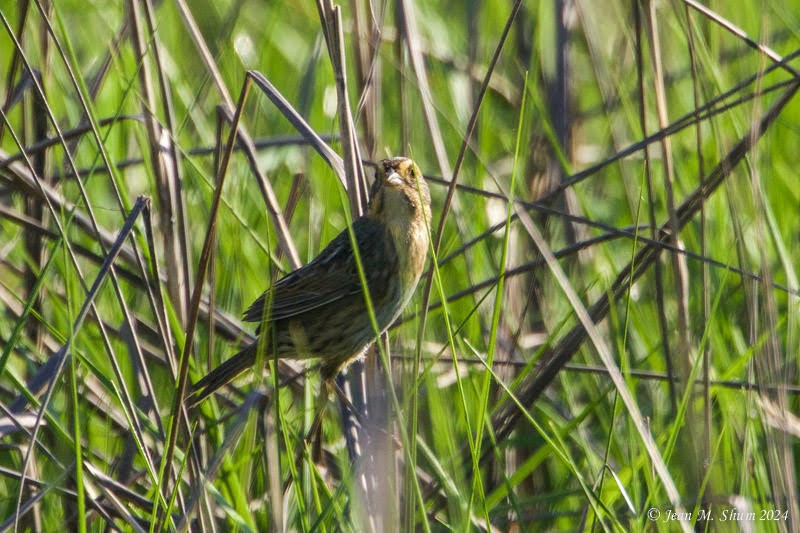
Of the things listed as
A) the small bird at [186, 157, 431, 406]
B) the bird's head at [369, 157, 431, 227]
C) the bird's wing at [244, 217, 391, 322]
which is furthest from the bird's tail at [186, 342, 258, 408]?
the bird's head at [369, 157, 431, 227]

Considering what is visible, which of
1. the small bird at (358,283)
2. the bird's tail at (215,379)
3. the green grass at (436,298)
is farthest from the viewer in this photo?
the small bird at (358,283)

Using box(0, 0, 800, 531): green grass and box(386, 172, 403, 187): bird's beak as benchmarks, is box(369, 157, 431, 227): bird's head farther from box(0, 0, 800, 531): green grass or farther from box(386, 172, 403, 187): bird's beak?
box(0, 0, 800, 531): green grass

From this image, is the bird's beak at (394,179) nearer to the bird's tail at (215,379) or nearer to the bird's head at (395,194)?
the bird's head at (395,194)

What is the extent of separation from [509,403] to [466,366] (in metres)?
0.35

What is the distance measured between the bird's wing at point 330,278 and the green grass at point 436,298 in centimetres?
16

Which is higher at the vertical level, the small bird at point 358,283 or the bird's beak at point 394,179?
the bird's beak at point 394,179

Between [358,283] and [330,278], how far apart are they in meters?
0.10

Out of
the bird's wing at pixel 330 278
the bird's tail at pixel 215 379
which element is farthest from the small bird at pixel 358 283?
the bird's tail at pixel 215 379

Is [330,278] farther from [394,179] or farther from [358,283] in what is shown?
[394,179]

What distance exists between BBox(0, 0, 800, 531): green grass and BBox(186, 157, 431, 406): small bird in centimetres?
10

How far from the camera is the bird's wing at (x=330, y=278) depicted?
360 centimetres

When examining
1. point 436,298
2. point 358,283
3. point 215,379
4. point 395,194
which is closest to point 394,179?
point 395,194

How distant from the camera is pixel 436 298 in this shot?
12.8 feet

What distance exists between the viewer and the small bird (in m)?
3.54
